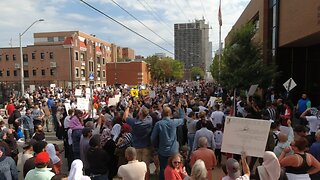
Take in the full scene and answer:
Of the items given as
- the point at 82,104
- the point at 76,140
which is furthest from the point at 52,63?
the point at 76,140

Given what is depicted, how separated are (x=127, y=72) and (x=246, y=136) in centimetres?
7172

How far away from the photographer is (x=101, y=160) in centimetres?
580

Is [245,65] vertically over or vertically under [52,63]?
under

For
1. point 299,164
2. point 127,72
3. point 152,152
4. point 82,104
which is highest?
point 127,72

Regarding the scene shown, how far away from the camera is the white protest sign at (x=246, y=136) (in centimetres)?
454

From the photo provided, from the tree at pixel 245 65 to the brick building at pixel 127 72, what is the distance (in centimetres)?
5132

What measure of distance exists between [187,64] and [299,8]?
113 m

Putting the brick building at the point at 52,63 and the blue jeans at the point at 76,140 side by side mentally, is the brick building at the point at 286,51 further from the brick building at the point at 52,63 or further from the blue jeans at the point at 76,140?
the brick building at the point at 52,63

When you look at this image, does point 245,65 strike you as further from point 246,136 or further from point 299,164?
point 246,136

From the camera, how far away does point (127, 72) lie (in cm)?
7562

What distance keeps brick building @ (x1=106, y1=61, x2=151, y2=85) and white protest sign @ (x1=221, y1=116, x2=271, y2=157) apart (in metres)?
67.6

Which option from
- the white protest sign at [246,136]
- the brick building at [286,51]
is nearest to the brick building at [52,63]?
the brick building at [286,51]

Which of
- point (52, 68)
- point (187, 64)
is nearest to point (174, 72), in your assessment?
point (52, 68)

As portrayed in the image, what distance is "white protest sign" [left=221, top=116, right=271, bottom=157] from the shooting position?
4.54 meters
